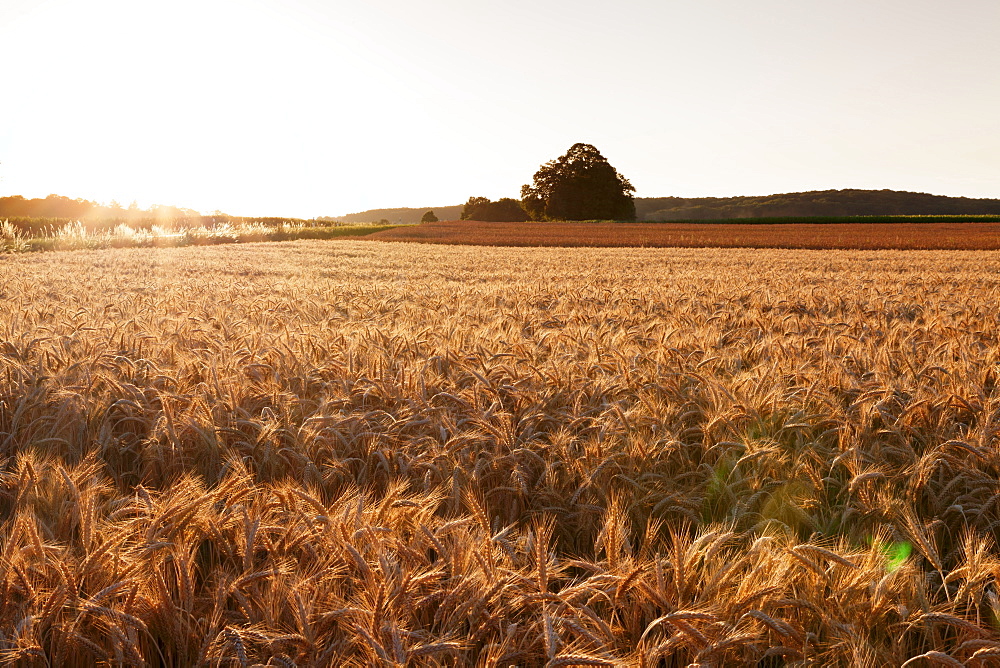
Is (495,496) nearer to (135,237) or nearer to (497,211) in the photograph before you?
(135,237)

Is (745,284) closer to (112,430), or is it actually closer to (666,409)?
(666,409)

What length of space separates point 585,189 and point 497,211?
1856 cm

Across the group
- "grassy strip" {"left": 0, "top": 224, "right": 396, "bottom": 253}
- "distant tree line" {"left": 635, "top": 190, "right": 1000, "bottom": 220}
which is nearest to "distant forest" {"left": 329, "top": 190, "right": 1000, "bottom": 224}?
"distant tree line" {"left": 635, "top": 190, "right": 1000, "bottom": 220}

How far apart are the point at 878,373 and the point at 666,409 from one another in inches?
45.4

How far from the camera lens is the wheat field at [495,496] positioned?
113cm

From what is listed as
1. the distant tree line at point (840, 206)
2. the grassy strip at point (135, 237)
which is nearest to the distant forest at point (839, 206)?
the distant tree line at point (840, 206)

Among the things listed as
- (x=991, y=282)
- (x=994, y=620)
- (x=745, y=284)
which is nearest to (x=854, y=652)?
(x=994, y=620)

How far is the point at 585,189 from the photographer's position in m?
81.7

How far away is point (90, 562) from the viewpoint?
1185 mm

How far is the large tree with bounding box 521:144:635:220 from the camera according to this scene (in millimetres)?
80938

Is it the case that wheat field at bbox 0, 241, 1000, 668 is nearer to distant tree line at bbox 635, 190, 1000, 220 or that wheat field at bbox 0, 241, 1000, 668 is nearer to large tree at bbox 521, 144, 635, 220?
large tree at bbox 521, 144, 635, 220

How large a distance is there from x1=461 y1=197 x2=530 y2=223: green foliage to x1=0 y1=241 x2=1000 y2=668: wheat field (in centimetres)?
9106

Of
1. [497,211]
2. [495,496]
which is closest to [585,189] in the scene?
Answer: [497,211]

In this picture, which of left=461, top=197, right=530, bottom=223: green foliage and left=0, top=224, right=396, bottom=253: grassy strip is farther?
left=461, top=197, right=530, bottom=223: green foliage
